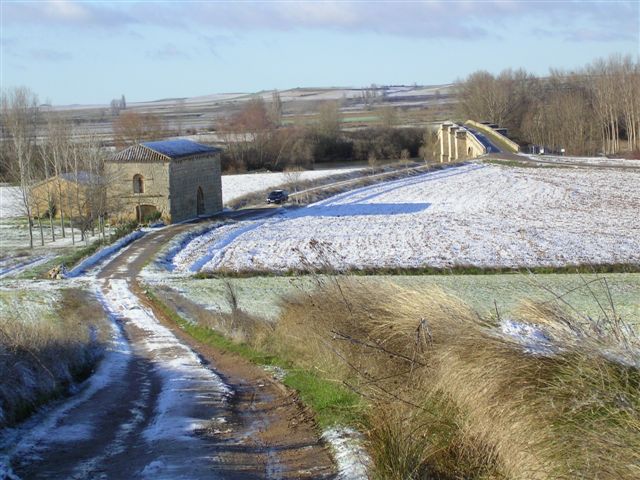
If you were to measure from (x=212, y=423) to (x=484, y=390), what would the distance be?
402 centimetres

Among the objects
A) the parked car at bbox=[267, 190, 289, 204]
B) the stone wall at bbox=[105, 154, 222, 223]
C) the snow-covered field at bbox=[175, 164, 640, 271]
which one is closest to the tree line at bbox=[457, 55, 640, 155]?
the snow-covered field at bbox=[175, 164, 640, 271]

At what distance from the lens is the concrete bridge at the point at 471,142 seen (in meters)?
92.6

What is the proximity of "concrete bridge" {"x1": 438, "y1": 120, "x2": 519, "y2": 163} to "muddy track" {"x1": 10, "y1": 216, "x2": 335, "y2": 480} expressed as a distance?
257 feet

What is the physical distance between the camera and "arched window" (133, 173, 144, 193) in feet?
166

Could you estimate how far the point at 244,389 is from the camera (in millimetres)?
12172

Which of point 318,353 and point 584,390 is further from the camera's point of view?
point 318,353

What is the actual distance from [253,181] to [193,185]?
88.6 ft

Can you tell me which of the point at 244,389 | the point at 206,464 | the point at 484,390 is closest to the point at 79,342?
the point at 244,389

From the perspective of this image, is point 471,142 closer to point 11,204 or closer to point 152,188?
point 11,204

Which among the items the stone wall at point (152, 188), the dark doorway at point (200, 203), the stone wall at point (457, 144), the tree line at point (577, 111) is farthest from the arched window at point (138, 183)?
the tree line at point (577, 111)

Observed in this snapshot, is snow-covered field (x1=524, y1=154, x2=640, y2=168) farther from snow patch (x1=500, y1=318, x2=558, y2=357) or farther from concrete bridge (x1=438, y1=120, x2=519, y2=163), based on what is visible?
snow patch (x1=500, y1=318, x2=558, y2=357)

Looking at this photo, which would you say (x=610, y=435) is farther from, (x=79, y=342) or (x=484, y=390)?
(x=79, y=342)

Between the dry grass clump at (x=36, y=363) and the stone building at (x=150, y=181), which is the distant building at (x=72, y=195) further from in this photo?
the dry grass clump at (x=36, y=363)

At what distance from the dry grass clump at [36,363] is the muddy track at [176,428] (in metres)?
0.32
